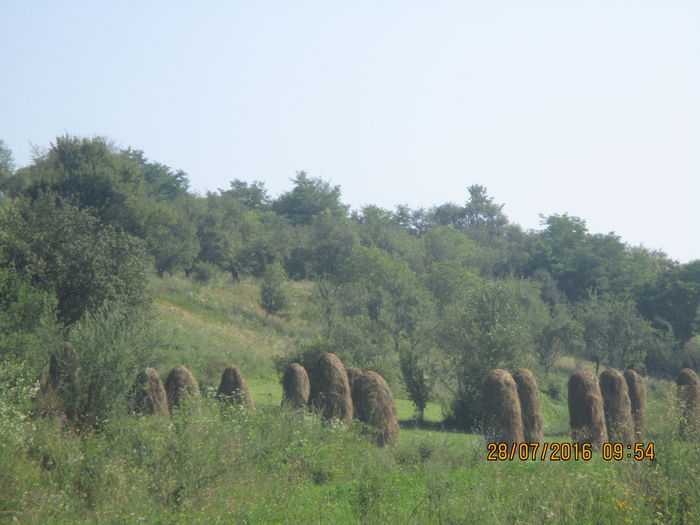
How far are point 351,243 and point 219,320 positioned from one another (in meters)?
26.0

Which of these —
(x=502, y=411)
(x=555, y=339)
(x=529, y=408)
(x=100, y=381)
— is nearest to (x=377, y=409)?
(x=502, y=411)

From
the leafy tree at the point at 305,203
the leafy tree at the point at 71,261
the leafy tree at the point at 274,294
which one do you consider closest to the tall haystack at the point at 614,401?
the leafy tree at the point at 71,261

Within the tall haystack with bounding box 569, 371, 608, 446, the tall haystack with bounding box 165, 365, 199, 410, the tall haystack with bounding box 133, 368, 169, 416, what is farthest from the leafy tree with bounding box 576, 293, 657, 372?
the tall haystack with bounding box 133, 368, 169, 416

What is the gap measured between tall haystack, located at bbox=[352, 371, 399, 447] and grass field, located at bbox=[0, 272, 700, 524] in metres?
1.28

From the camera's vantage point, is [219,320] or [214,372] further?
[219,320]

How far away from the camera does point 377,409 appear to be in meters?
19.1

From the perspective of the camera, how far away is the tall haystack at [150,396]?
20.0 m

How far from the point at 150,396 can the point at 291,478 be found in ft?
24.8

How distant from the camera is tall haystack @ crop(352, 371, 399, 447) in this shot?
62.3 ft

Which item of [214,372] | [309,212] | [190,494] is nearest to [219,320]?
[214,372]

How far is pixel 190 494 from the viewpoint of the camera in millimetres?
11695

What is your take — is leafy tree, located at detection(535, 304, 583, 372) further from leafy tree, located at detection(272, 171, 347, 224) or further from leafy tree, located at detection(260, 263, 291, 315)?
leafy tree, located at detection(272, 171, 347, 224)

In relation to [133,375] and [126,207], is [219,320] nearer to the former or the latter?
[126,207]

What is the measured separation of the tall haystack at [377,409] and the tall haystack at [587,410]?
197 inches
